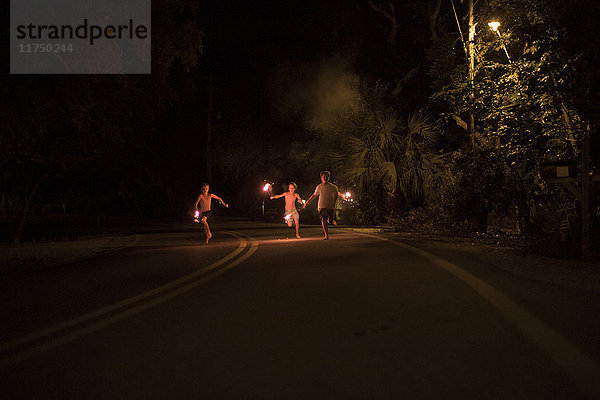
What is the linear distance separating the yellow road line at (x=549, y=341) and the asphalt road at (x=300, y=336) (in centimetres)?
2

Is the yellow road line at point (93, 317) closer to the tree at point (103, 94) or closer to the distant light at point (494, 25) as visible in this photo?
the tree at point (103, 94)

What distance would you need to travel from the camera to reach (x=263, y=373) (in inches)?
207

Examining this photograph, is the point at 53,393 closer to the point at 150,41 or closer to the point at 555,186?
the point at 150,41

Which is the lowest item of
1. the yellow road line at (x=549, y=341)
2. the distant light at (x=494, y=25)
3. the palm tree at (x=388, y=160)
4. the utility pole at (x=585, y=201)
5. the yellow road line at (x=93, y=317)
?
the yellow road line at (x=549, y=341)

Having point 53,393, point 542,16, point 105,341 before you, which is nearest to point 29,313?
point 105,341

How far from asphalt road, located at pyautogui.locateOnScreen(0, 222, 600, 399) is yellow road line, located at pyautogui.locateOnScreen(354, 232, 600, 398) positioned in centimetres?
2

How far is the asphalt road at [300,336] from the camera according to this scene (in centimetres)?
491

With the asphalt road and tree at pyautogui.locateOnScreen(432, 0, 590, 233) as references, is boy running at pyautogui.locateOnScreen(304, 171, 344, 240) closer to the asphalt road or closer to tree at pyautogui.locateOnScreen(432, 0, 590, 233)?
tree at pyautogui.locateOnScreen(432, 0, 590, 233)

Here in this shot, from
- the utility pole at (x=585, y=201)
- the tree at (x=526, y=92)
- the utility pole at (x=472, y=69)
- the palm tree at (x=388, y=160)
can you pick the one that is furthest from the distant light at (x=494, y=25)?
the palm tree at (x=388, y=160)

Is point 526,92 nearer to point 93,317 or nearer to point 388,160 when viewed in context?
point 93,317

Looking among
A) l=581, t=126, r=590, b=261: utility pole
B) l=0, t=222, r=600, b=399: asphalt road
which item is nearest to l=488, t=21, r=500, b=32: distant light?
l=581, t=126, r=590, b=261: utility pole

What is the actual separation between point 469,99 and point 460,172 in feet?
10.9

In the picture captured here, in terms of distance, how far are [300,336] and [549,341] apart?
242 cm

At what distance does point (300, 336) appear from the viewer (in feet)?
21.4
